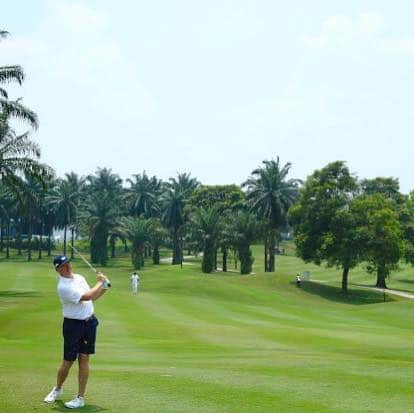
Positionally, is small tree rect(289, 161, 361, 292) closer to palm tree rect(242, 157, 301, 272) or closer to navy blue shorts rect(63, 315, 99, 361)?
palm tree rect(242, 157, 301, 272)

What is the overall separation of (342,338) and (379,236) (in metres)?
46.5

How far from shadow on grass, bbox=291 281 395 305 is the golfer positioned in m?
60.3

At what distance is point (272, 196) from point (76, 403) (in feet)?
270

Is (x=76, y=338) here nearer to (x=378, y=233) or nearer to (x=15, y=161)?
(x=15, y=161)

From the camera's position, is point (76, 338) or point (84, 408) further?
point (76, 338)

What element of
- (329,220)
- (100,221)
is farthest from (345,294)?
(100,221)

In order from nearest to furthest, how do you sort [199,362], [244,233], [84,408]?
[84,408]
[199,362]
[244,233]

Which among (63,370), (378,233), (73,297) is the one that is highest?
(378,233)

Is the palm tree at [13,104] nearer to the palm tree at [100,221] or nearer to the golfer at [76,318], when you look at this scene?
the golfer at [76,318]

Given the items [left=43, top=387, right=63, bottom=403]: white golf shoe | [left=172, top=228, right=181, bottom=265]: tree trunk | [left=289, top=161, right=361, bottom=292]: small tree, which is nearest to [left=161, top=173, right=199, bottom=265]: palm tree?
[left=172, top=228, right=181, bottom=265]: tree trunk

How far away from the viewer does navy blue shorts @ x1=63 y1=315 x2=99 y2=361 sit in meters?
10.8

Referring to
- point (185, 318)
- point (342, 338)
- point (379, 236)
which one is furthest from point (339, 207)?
point (342, 338)

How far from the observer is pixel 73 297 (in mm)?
10664

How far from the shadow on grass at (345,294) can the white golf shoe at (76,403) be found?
60.4m
